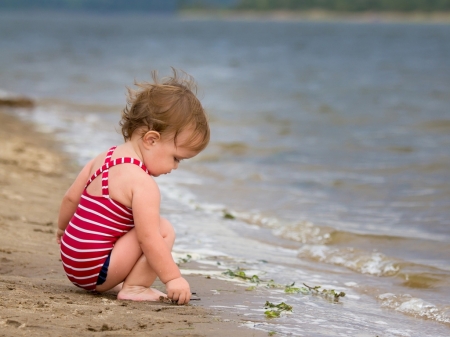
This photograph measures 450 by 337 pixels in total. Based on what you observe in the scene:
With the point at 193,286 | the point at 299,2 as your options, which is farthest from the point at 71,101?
the point at 299,2

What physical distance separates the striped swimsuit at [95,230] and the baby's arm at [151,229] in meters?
0.09

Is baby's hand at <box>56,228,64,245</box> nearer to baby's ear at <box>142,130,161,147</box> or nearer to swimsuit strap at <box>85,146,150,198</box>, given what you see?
swimsuit strap at <box>85,146,150,198</box>

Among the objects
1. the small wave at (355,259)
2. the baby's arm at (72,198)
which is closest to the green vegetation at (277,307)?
the baby's arm at (72,198)

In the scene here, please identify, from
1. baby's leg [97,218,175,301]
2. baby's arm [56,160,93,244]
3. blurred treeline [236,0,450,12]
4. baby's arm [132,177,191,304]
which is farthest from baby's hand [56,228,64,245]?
blurred treeline [236,0,450,12]

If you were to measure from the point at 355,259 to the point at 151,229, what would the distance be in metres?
2.03

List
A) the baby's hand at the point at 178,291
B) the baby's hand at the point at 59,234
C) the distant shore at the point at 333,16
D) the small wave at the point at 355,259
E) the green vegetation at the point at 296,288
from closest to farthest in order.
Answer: the baby's hand at the point at 178,291
the baby's hand at the point at 59,234
the green vegetation at the point at 296,288
the small wave at the point at 355,259
the distant shore at the point at 333,16

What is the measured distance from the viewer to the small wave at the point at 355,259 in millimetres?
4469

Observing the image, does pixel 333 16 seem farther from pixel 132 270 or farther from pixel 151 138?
pixel 132 270

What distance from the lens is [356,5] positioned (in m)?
120

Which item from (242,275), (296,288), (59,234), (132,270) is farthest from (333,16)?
(132,270)

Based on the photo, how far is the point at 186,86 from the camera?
326 cm

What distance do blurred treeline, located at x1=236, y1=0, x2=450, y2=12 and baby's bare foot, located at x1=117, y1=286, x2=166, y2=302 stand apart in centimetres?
10972

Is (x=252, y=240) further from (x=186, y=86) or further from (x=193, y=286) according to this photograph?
(x=186, y=86)

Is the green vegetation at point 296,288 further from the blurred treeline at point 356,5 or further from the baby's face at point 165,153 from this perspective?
the blurred treeline at point 356,5
